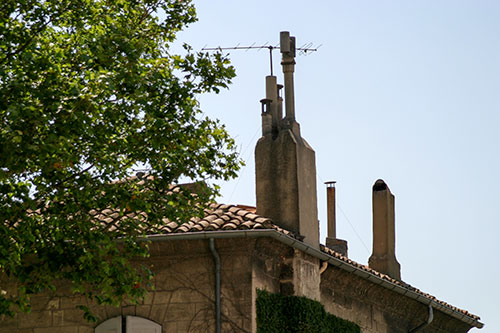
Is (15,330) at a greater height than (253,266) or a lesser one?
lesser

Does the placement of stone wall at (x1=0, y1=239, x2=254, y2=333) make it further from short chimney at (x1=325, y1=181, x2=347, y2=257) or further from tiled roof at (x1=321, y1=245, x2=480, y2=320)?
short chimney at (x1=325, y1=181, x2=347, y2=257)

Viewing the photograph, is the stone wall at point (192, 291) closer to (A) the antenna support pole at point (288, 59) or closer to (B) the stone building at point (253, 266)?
(B) the stone building at point (253, 266)

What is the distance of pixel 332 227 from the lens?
109 feet

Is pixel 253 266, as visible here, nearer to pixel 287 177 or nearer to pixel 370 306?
pixel 287 177

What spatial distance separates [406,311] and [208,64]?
1012 cm

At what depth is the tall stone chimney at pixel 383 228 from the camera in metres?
27.9

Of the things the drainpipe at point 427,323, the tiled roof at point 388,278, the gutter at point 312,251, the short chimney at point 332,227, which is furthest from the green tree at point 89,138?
the short chimney at point 332,227

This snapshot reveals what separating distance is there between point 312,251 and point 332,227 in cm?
1155

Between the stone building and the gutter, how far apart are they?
0.02 meters

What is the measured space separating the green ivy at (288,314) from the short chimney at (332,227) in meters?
9.92

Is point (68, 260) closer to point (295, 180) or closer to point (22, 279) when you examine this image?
point (22, 279)

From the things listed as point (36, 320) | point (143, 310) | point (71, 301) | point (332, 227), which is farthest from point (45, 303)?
point (332, 227)

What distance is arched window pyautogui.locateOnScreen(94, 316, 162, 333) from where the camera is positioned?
20516 mm

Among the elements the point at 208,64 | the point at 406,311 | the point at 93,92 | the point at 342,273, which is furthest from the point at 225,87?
the point at 406,311
